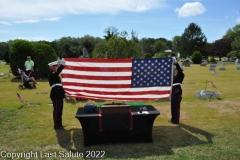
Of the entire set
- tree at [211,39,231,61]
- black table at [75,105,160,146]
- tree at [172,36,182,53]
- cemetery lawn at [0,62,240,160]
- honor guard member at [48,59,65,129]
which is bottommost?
cemetery lawn at [0,62,240,160]

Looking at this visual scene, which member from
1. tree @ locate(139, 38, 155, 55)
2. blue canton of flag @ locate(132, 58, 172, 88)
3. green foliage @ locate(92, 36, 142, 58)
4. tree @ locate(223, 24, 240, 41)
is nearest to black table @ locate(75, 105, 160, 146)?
blue canton of flag @ locate(132, 58, 172, 88)

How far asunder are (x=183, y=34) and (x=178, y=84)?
→ 73.1 m

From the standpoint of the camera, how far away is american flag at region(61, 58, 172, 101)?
634cm

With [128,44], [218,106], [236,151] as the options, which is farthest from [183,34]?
[236,151]

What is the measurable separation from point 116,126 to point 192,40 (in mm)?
73898

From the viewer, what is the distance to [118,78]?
20.9ft

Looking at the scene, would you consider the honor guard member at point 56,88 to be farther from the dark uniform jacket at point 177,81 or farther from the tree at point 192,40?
the tree at point 192,40

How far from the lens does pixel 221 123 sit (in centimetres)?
735

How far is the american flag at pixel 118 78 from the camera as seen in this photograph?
6344 millimetres

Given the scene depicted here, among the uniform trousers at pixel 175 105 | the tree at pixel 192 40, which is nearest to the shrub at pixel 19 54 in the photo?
the uniform trousers at pixel 175 105

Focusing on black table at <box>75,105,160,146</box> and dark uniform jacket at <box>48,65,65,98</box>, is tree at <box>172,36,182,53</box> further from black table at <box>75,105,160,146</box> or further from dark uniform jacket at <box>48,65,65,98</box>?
black table at <box>75,105,160,146</box>

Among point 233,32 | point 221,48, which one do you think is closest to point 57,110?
point 221,48

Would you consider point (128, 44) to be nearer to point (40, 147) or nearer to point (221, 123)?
point (221, 123)

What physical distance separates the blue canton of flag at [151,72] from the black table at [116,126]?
106 cm
